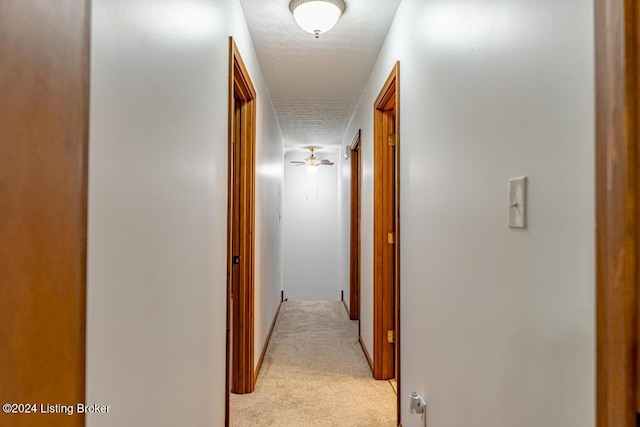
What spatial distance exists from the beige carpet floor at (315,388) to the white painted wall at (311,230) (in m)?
2.22

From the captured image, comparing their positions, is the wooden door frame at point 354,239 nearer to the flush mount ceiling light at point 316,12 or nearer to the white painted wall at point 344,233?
the white painted wall at point 344,233

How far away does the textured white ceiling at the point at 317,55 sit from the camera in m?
2.31

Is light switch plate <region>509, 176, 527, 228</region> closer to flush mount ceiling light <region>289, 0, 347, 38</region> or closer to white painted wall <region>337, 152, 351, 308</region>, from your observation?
flush mount ceiling light <region>289, 0, 347, 38</region>

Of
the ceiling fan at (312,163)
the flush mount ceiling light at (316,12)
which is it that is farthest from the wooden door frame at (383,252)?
the ceiling fan at (312,163)

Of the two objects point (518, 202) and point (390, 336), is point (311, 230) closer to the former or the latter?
point (390, 336)

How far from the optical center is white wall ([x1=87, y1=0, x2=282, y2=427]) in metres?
0.80

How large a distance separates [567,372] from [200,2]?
1597 mm

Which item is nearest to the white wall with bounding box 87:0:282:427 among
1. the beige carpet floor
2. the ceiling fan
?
the beige carpet floor

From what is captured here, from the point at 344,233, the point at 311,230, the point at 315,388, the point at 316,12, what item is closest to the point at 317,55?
the point at 316,12

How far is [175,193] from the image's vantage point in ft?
4.09

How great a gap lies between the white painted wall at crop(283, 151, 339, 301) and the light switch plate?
5.75 m

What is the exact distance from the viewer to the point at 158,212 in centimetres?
111

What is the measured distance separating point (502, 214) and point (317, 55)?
2243 millimetres

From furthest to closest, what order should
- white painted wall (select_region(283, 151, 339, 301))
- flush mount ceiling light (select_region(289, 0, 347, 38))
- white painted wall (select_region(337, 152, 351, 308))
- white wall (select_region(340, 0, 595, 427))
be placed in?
white painted wall (select_region(283, 151, 339, 301))
white painted wall (select_region(337, 152, 351, 308))
flush mount ceiling light (select_region(289, 0, 347, 38))
white wall (select_region(340, 0, 595, 427))
